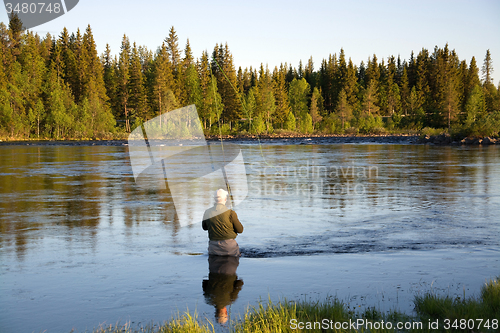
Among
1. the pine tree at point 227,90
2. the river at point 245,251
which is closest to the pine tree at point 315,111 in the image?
the pine tree at point 227,90

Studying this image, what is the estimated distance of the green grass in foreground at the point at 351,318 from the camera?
17.1ft

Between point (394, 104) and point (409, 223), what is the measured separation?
120 meters

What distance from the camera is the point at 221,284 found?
7398 mm

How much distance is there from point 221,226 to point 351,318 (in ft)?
10.6

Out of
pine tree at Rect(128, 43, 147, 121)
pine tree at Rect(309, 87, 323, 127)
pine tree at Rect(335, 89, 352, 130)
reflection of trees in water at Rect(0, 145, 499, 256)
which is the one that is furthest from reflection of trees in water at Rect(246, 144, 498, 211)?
pine tree at Rect(335, 89, 352, 130)

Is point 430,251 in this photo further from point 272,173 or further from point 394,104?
point 394,104

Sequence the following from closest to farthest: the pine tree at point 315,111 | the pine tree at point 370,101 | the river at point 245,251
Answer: the river at point 245,251, the pine tree at point 315,111, the pine tree at point 370,101

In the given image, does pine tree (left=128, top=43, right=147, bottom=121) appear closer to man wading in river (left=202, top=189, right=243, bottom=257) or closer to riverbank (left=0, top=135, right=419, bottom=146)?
riverbank (left=0, top=135, right=419, bottom=146)

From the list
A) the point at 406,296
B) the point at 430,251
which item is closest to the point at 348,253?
the point at 430,251

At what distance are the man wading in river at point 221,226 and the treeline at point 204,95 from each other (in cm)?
6258

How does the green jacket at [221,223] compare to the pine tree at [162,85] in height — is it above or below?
below

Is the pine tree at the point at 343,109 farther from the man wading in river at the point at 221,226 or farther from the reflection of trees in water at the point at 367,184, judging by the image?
the man wading in river at the point at 221,226

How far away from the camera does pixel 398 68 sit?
150875 millimetres

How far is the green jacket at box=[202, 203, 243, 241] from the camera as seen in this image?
8.24m
